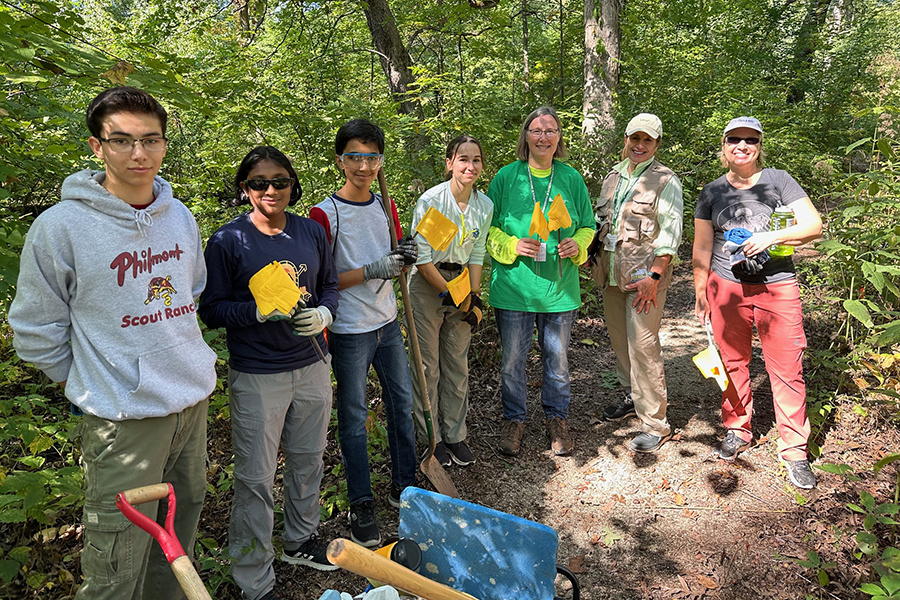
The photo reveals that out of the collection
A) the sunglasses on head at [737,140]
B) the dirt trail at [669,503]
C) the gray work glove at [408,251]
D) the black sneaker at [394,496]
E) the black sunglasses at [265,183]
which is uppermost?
the sunglasses on head at [737,140]

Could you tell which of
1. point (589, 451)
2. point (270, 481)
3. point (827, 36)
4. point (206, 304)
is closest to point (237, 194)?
point (206, 304)

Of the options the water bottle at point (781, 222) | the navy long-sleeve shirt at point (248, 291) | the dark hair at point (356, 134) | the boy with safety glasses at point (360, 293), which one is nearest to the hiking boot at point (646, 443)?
the water bottle at point (781, 222)

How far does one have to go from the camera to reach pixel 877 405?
159 inches

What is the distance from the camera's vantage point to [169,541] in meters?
1.52

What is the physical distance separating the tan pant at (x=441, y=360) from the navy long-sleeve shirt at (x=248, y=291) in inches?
41.2

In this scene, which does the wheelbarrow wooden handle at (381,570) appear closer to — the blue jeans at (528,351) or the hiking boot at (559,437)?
the blue jeans at (528,351)

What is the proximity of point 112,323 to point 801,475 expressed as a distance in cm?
→ 401

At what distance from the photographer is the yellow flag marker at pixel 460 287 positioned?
3574 millimetres

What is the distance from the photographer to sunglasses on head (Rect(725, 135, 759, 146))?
3547mm

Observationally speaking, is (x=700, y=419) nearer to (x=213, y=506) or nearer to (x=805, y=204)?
(x=805, y=204)

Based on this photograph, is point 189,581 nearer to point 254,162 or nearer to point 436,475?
point 254,162

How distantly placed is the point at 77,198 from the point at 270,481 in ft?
4.95

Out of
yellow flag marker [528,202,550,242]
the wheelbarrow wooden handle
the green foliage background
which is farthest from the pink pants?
the wheelbarrow wooden handle

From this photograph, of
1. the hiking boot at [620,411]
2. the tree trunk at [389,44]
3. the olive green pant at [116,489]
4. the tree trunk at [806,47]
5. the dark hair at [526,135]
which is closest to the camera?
the olive green pant at [116,489]
